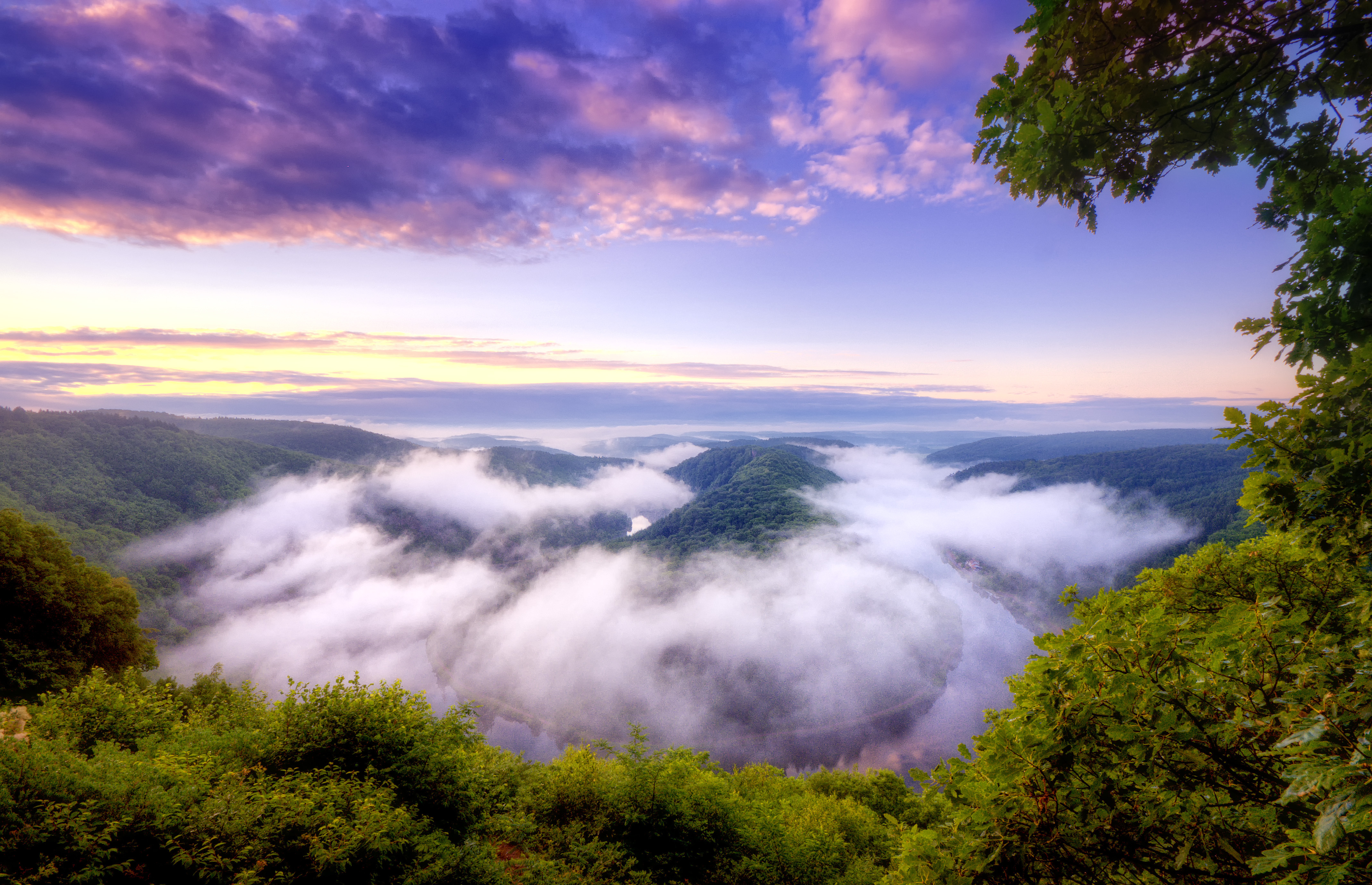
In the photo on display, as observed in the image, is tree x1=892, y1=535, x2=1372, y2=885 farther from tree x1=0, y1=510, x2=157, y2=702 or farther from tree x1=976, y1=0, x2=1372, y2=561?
tree x1=0, y1=510, x2=157, y2=702

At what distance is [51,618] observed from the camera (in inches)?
1040

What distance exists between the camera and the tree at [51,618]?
24.3m

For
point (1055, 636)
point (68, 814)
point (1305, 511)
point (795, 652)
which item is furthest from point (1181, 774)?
point (795, 652)

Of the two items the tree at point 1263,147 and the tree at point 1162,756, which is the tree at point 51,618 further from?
the tree at point 1263,147

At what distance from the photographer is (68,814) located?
867 cm

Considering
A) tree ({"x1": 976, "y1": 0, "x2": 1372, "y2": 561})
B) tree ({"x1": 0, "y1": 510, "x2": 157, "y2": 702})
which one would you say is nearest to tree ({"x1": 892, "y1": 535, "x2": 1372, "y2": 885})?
tree ({"x1": 976, "y1": 0, "x2": 1372, "y2": 561})

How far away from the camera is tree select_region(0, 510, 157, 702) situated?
24.3 m

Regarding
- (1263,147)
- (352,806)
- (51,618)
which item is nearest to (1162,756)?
(1263,147)

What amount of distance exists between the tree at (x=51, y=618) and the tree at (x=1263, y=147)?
4098cm

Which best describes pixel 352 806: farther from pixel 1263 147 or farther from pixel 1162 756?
pixel 1263 147

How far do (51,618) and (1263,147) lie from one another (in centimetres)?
4697

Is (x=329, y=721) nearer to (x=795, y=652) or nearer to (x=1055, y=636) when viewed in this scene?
(x=1055, y=636)

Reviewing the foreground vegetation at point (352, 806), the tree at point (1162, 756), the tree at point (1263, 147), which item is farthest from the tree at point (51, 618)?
the tree at point (1263, 147)

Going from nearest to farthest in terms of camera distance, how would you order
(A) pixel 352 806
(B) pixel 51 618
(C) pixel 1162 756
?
(C) pixel 1162 756, (A) pixel 352 806, (B) pixel 51 618
